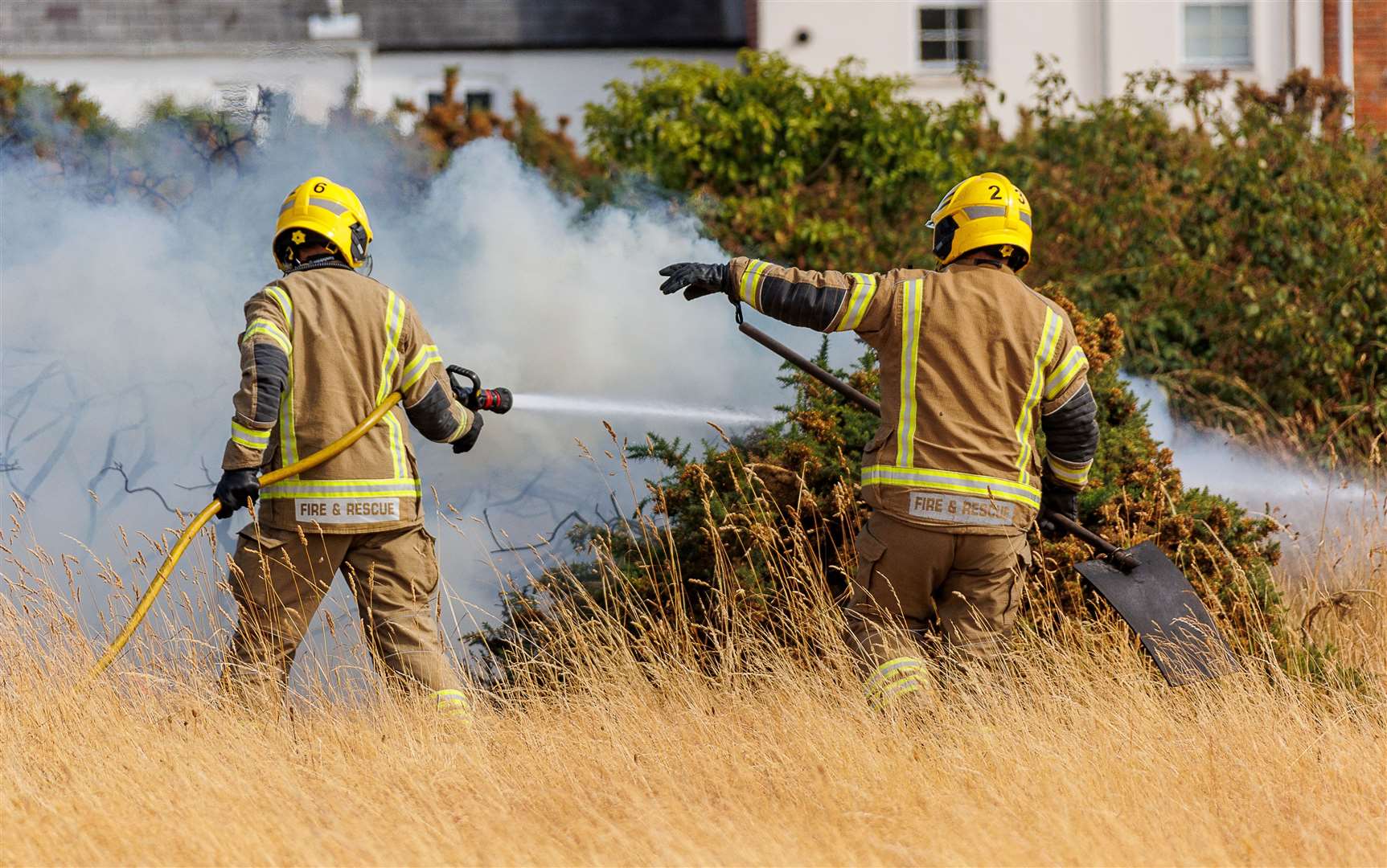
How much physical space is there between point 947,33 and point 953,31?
64 millimetres

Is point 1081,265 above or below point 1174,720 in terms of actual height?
above

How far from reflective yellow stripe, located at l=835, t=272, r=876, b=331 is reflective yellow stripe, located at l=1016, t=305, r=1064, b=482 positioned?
1.62 feet

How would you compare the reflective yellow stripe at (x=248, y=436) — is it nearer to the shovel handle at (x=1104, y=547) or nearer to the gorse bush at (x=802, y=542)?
the gorse bush at (x=802, y=542)

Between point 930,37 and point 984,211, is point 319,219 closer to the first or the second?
point 984,211

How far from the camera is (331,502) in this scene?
4219 millimetres

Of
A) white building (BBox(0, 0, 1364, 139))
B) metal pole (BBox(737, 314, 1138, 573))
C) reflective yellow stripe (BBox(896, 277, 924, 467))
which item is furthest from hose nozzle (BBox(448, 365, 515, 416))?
white building (BBox(0, 0, 1364, 139))

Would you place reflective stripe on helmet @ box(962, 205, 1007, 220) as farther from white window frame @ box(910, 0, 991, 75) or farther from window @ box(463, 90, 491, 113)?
window @ box(463, 90, 491, 113)

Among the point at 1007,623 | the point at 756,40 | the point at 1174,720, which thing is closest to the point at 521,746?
the point at 1007,623

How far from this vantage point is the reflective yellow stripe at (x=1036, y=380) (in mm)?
4148

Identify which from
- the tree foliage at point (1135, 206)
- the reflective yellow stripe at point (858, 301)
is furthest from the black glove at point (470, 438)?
the tree foliage at point (1135, 206)

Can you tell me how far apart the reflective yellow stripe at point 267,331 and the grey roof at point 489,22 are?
12.4 m

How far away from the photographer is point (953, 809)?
133 inches

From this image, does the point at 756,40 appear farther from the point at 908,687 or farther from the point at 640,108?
the point at 908,687

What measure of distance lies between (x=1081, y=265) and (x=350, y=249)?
4.64m
